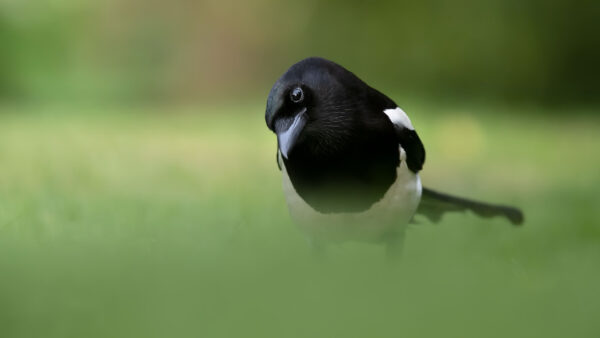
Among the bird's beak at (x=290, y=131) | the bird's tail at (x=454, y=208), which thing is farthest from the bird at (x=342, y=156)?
the bird's tail at (x=454, y=208)

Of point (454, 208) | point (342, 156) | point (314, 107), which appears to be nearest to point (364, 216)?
point (342, 156)

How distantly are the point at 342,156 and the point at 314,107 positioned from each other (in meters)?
0.16

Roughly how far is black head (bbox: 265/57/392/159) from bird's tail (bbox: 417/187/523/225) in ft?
1.95

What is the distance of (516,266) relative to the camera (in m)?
1.90

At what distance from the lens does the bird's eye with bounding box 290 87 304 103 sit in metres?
1.86

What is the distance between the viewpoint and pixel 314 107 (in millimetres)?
1912

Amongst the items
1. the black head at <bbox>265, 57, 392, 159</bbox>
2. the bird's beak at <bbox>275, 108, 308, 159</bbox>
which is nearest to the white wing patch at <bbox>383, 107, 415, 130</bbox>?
the black head at <bbox>265, 57, 392, 159</bbox>

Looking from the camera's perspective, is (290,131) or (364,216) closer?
(290,131)

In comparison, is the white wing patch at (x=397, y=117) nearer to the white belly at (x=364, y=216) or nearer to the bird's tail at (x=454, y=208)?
the white belly at (x=364, y=216)

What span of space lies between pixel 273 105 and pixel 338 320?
2.20 feet

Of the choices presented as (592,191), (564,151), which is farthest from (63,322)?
(564,151)

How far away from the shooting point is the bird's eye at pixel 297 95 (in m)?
1.86

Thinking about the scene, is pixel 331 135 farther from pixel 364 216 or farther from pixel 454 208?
pixel 454 208

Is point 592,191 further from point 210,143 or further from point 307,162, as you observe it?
point 210,143
